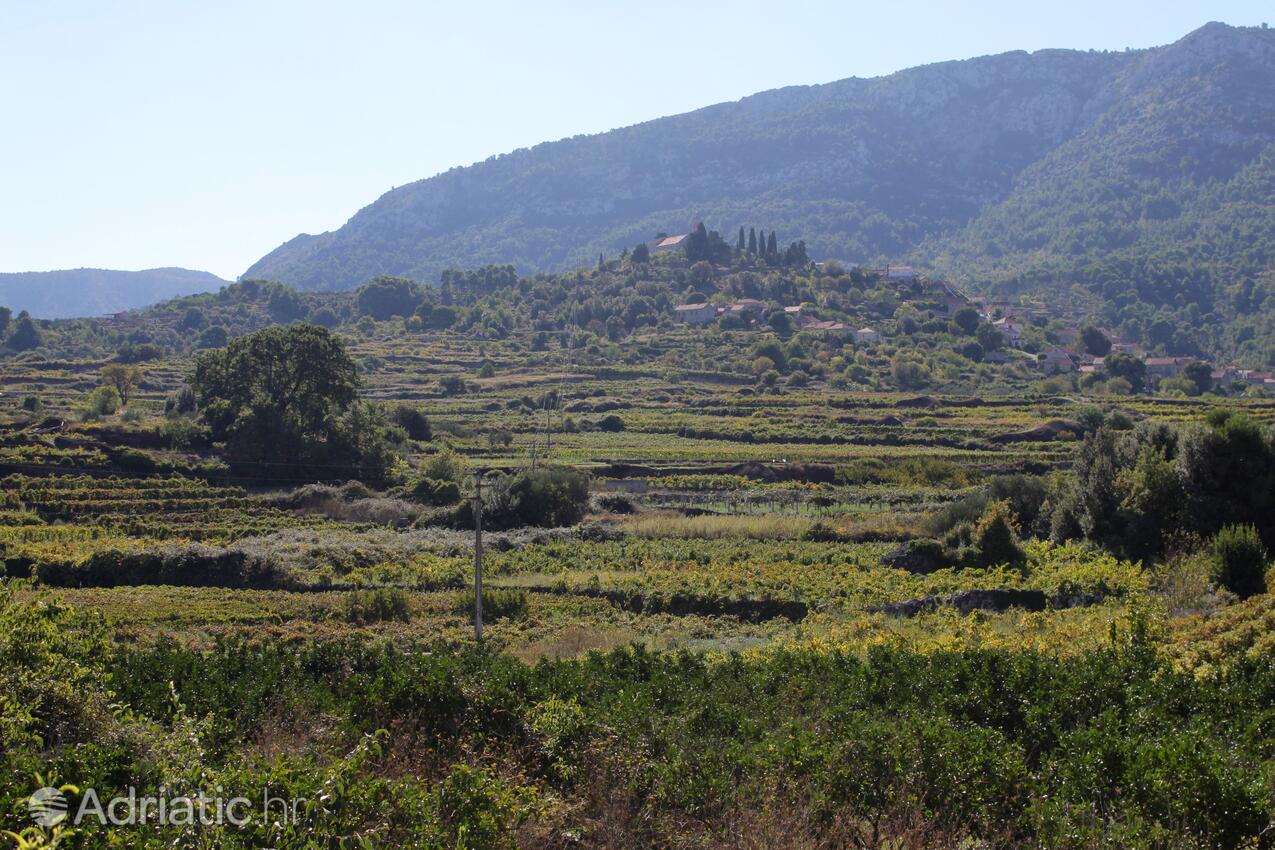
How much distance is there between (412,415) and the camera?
6881 centimetres

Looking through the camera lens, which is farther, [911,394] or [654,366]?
[654,366]

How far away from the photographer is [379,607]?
30.4 meters

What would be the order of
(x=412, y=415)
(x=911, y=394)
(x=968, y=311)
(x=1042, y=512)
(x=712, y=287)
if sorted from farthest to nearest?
(x=712, y=287), (x=968, y=311), (x=911, y=394), (x=412, y=415), (x=1042, y=512)

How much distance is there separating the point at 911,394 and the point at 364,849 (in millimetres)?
86952

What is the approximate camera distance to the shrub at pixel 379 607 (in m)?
30.0

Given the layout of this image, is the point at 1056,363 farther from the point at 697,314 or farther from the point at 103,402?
the point at 103,402

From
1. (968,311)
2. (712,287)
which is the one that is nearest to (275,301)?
(712,287)

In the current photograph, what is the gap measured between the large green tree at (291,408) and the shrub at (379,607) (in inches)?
1028

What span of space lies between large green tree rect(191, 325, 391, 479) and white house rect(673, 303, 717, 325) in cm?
7429

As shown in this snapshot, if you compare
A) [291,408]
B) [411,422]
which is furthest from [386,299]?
[291,408]

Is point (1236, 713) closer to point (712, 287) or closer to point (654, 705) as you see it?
point (654, 705)

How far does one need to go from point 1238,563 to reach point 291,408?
4749 centimetres

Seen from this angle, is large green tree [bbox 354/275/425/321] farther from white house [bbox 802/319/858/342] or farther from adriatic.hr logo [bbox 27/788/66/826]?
adriatic.hr logo [bbox 27/788/66/826]

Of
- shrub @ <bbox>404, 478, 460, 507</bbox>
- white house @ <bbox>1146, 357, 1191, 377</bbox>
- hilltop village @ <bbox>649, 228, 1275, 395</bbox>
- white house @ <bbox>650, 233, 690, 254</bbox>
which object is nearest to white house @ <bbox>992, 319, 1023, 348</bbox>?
hilltop village @ <bbox>649, 228, 1275, 395</bbox>
